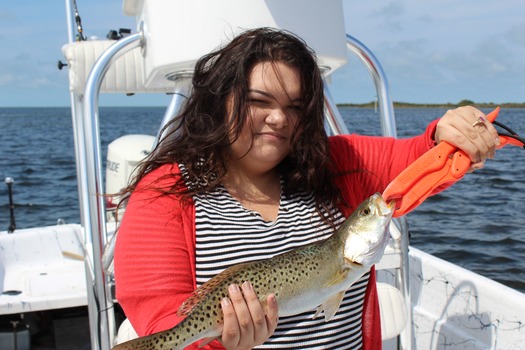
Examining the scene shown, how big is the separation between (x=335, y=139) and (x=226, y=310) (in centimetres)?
111

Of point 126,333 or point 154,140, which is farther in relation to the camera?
point 154,140

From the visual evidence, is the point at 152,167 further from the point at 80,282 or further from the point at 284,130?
the point at 80,282

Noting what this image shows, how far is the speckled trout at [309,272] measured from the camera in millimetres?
1898

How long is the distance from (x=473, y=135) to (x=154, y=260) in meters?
1.18

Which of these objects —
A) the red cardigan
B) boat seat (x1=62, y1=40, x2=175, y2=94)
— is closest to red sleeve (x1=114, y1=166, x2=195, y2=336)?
the red cardigan

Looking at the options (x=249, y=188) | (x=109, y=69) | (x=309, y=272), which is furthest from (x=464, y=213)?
(x=309, y=272)

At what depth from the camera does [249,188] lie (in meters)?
2.41

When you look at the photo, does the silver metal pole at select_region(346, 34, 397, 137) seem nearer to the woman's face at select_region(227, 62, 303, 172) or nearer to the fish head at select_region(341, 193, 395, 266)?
the woman's face at select_region(227, 62, 303, 172)

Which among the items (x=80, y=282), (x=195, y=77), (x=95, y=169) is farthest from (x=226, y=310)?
(x=80, y=282)

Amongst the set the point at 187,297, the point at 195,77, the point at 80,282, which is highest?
the point at 195,77

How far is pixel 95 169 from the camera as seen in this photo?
3092mm

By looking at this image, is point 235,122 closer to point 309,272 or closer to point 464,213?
point 309,272

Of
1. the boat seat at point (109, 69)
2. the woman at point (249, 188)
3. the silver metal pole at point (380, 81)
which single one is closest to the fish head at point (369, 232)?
the woman at point (249, 188)

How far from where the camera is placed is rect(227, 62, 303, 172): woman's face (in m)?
2.17
